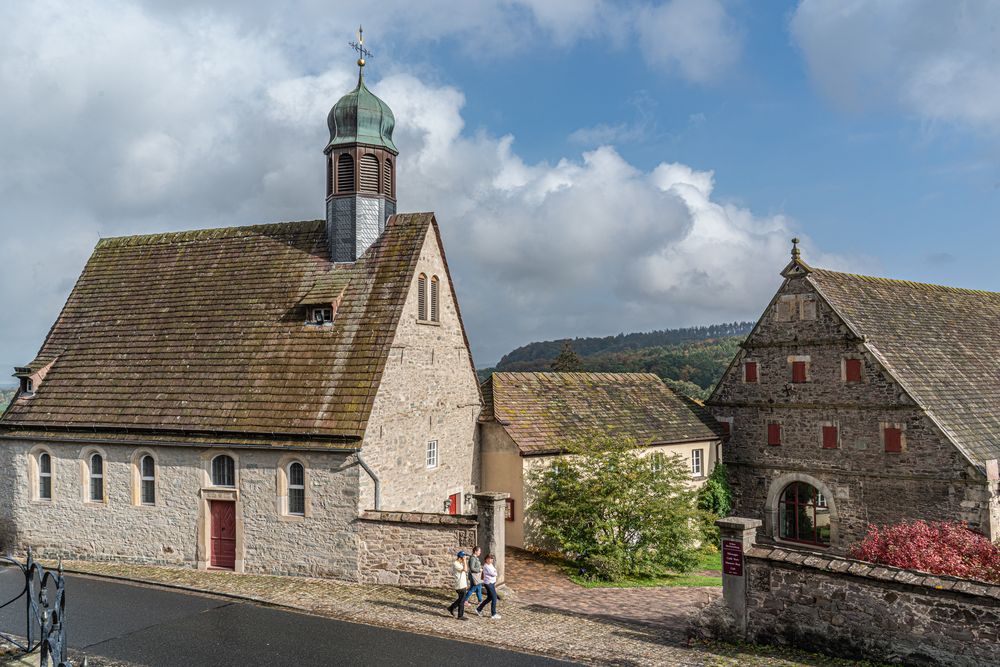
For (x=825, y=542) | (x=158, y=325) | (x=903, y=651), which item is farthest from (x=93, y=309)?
(x=825, y=542)

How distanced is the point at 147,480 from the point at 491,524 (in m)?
10.6

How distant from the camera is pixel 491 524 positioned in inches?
704

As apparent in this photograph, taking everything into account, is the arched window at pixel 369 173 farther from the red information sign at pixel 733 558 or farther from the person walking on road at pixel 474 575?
the red information sign at pixel 733 558

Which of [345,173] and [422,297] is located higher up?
[345,173]

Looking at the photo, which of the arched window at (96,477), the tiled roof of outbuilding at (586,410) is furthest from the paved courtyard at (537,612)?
the tiled roof of outbuilding at (586,410)

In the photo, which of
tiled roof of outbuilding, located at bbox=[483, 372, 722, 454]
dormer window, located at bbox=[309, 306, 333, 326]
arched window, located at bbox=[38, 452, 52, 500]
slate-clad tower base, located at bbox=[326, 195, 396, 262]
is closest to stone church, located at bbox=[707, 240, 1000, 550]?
tiled roof of outbuilding, located at bbox=[483, 372, 722, 454]

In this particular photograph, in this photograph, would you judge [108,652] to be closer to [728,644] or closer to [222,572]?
[222,572]

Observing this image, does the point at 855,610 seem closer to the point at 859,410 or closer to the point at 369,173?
the point at 859,410

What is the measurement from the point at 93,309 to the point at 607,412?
19324 mm

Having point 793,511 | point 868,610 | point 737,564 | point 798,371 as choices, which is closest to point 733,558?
point 737,564

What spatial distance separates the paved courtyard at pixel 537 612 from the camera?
13.7m

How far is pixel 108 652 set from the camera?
45.6 feet

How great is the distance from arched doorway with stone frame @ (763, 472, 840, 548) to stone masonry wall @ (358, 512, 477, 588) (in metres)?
16.7

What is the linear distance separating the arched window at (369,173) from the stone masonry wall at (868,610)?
16.4 metres
